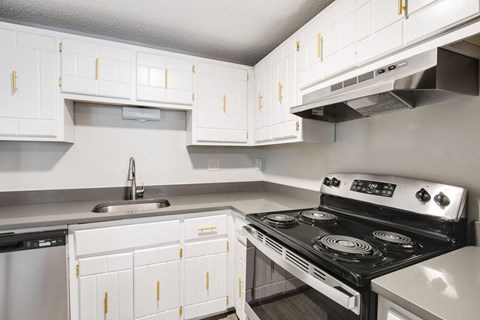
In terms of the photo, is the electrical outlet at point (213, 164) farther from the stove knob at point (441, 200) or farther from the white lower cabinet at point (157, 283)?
the stove knob at point (441, 200)

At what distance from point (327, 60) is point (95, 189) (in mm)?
2085

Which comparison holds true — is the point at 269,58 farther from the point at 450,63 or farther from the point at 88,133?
the point at 88,133

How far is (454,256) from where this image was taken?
0.86 metres

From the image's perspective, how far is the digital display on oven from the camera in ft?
4.02

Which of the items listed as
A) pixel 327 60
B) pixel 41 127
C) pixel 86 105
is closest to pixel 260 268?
pixel 327 60

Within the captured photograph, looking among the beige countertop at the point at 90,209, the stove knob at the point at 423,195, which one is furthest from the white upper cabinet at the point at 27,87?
the stove knob at the point at 423,195

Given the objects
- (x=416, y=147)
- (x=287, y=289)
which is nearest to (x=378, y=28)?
(x=416, y=147)

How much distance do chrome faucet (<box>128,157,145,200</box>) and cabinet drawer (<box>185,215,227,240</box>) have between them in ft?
2.17

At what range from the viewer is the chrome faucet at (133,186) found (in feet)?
6.64

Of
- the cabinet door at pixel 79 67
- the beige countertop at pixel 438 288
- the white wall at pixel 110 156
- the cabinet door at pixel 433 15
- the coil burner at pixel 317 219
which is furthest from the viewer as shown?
the white wall at pixel 110 156

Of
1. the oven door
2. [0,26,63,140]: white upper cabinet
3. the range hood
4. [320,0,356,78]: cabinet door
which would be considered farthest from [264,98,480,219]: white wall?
[0,26,63,140]: white upper cabinet

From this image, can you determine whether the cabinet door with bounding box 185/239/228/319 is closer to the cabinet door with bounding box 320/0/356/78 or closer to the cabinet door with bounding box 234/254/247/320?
the cabinet door with bounding box 234/254/247/320

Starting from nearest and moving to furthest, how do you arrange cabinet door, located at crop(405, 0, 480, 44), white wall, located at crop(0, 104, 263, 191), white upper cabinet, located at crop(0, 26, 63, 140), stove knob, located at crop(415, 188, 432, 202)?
cabinet door, located at crop(405, 0, 480, 44)
stove knob, located at crop(415, 188, 432, 202)
white upper cabinet, located at crop(0, 26, 63, 140)
white wall, located at crop(0, 104, 263, 191)

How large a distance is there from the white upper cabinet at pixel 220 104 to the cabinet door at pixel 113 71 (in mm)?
568
